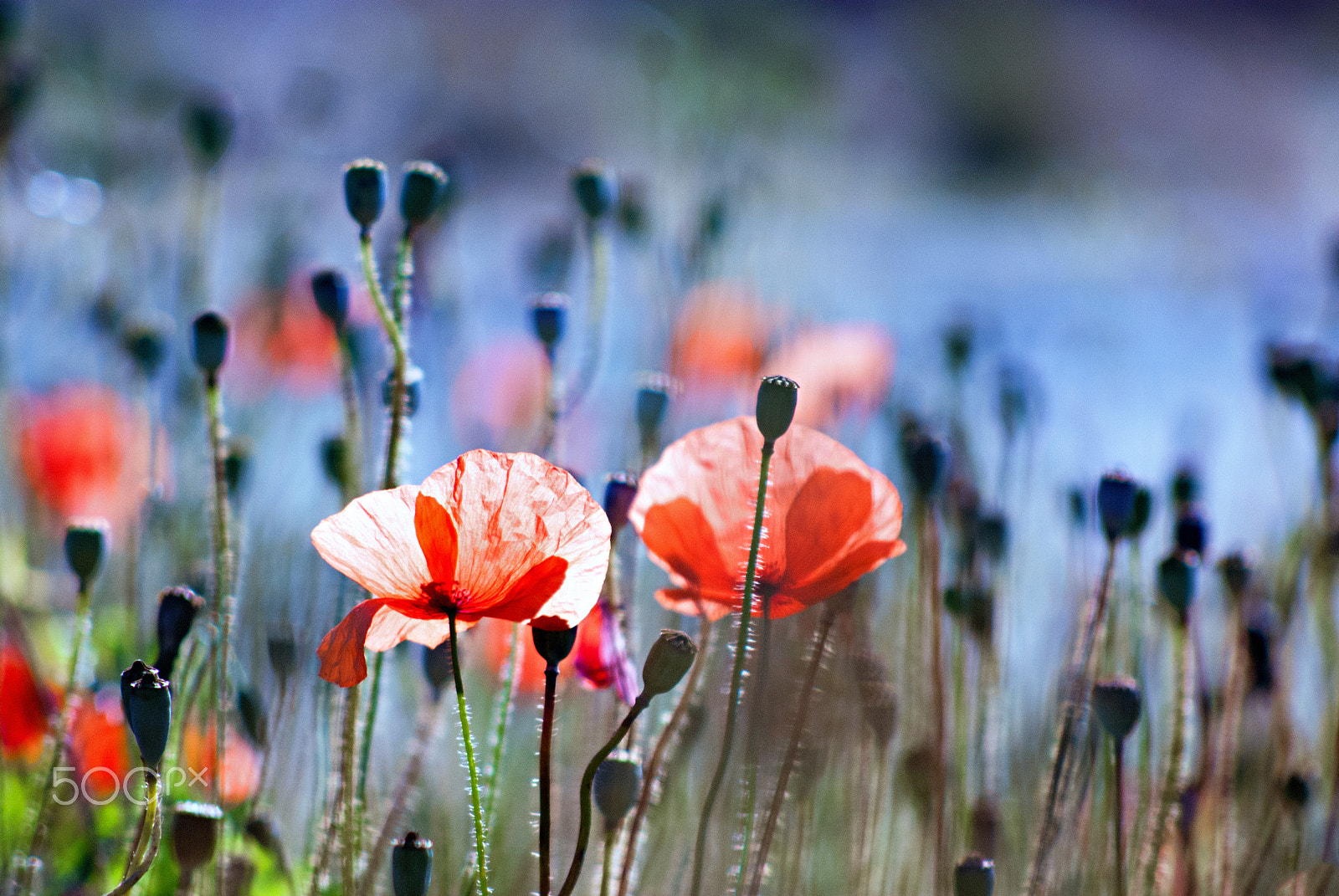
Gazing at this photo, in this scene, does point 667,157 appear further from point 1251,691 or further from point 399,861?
point 399,861

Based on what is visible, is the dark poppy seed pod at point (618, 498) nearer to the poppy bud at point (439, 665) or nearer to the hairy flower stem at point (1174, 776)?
the poppy bud at point (439, 665)

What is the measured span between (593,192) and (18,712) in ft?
1.96

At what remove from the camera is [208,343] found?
560 mm

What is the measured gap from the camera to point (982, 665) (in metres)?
0.74

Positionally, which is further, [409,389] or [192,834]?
[409,389]

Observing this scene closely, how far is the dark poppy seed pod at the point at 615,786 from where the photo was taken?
1.34 feet

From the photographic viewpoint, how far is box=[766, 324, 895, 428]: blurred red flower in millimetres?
1039

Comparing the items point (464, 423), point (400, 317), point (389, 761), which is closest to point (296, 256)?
point (464, 423)

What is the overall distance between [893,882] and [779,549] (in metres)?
0.49

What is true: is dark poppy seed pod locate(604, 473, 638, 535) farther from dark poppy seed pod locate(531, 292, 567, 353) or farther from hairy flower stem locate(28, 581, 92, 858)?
hairy flower stem locate(28, 581, 92, 858)

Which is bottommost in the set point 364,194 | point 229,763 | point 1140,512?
point 229,763

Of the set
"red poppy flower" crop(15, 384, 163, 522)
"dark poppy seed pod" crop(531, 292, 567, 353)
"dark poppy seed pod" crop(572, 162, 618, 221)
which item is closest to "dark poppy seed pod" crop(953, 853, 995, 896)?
"dark poppy seed pod" crop(531, 292, 567, 353)

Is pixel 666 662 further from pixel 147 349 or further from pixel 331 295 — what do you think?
pixel 147 349

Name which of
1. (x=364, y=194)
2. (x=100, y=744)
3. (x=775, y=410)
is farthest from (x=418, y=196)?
(x=100, y=744)
